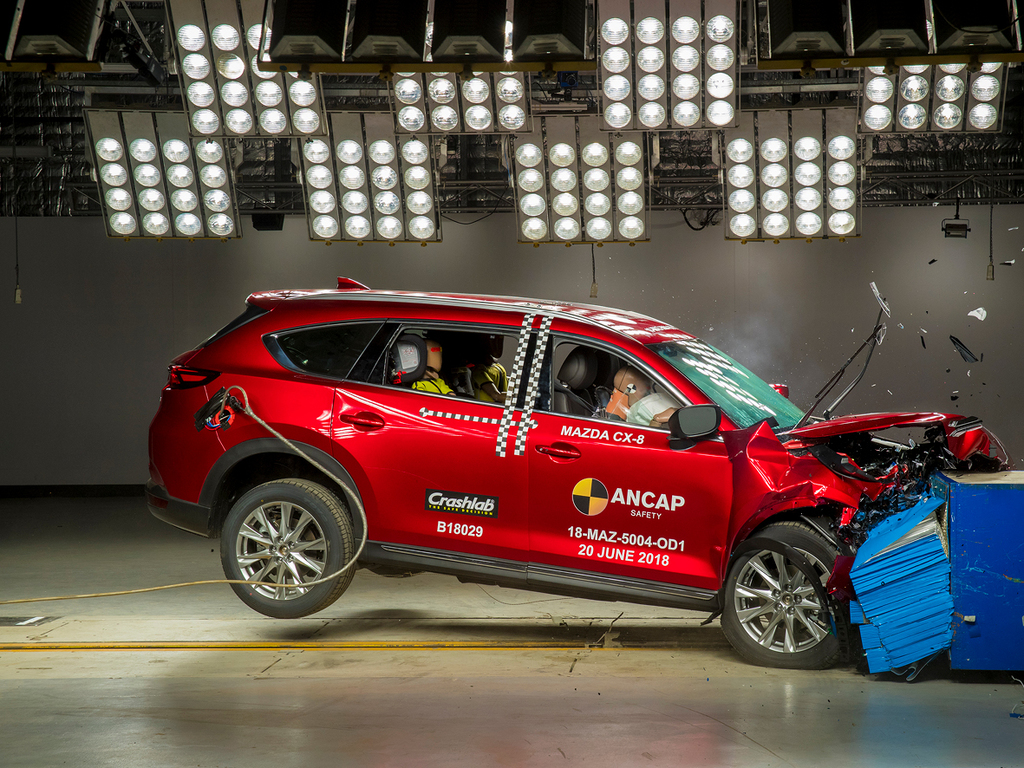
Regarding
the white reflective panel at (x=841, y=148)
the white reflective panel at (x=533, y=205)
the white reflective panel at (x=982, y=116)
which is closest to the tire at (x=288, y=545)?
the white reflective panel at (x=533, y=205)

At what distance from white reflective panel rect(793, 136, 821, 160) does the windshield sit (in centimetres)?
391

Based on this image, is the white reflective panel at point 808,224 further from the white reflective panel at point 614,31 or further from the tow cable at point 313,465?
the tow cable at point 313,465

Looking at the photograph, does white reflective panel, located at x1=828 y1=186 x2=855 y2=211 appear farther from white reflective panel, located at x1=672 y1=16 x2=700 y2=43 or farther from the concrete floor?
the concrete floor

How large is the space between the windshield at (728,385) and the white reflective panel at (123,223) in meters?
6.04

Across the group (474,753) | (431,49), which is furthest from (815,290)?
(474,753)

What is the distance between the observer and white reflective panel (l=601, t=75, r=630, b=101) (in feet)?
26.3

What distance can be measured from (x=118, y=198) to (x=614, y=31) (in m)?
4.76

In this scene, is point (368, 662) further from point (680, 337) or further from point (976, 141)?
point (976, 141)

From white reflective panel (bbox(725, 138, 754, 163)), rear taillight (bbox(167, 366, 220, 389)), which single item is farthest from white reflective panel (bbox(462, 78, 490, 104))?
rear taillight (bbox(167, 366, 220, 389))

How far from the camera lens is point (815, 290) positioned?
11969mm

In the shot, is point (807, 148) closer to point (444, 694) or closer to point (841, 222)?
point (841, 222)

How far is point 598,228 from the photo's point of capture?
9.45m

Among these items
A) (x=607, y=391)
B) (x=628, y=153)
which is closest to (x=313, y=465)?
(x=607, y=391)

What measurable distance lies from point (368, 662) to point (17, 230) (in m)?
9.73
